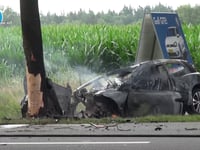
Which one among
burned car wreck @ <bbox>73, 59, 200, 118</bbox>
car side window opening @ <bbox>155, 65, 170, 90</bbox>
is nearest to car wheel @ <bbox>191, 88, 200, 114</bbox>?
burned car wreck @ <bbox>73, 59, 200, 118</bbox>

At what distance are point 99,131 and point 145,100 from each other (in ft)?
9.95

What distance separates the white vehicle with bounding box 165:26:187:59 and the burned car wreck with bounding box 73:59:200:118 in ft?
11.3

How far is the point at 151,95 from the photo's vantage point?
15023mm

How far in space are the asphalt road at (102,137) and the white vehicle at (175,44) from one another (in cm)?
643

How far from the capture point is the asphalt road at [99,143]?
10055 mm

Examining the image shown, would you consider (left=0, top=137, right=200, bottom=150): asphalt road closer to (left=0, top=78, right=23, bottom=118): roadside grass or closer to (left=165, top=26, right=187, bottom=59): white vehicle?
(left=0, top=78, right=23, bottom=118): roadside grass

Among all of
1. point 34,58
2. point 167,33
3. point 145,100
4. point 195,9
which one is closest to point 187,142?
point 145,100

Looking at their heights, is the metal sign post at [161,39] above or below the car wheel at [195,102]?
above

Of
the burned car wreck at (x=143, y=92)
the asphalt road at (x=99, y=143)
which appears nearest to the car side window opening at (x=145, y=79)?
the burned car wreck at (x=143, y=92)

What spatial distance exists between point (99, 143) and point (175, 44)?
9.78 metres

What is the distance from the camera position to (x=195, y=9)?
33906 millimetres

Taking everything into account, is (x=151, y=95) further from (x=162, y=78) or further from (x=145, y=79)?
(x=162, y=78)

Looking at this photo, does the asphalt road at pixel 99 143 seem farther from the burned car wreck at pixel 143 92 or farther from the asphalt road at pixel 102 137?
the burned car wreck at pixel 143 92

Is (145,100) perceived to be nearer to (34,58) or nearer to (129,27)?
(34,58)
